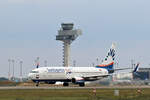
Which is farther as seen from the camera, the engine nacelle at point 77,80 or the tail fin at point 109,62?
the tail fin at point 109,62

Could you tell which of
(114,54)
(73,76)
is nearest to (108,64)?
(114,54)

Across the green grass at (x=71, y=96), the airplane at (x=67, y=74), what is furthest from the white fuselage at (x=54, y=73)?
the green grass at (x=71, y=96)

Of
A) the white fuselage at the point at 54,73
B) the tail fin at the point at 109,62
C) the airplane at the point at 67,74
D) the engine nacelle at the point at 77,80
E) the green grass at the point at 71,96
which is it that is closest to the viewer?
the green grass at the point at 71,96

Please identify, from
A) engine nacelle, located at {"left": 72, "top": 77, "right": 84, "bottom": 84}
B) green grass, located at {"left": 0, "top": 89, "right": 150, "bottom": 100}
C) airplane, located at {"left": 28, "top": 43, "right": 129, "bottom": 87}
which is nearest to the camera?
green grass, located at {"left": 0, "top": 89, "right": 150, "bottom": 100}

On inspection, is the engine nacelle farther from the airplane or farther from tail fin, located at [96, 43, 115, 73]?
tail fin, located at [96, 43, 115, 73]

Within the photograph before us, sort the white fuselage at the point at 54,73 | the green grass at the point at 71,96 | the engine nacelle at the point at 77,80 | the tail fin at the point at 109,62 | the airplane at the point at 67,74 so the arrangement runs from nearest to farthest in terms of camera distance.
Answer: the green grass at the point at 71,96 < the white fuselage at the point at 54,73 < the airplane at the point at 67,74 < the engine nacelle at the point at 77,80 < the tail fin at the point at 109,62

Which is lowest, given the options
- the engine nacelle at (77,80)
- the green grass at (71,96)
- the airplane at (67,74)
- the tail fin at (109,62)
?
the green grass at (71,96)

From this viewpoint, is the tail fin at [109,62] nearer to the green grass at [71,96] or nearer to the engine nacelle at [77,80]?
the engine nacelle at [77,80]

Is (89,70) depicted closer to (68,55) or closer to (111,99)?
(111,99)

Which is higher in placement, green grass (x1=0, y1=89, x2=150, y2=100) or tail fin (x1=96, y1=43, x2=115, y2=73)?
tail fin (x1=96, y1=43, x2=115, y2=73)

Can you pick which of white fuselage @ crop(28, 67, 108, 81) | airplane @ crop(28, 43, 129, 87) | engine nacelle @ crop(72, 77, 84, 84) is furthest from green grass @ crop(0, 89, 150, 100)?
engine nacelle @ crop(72, 77, 84, 84)

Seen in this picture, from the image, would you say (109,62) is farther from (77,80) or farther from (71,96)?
(71,96)

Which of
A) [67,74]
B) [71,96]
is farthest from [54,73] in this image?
[71,96]

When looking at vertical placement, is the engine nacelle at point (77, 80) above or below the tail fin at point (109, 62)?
below
